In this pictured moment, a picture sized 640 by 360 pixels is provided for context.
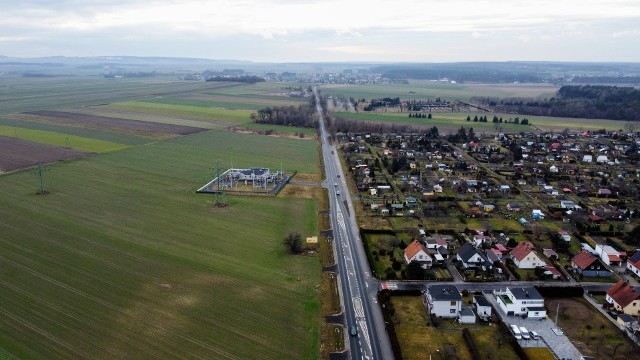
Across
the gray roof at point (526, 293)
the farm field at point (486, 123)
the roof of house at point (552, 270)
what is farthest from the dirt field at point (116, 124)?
the gray roof at point (526, 293)

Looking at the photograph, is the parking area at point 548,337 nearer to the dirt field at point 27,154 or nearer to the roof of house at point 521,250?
the roof of house at point 521,250

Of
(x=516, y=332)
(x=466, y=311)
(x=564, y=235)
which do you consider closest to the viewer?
(x=516, y=332)

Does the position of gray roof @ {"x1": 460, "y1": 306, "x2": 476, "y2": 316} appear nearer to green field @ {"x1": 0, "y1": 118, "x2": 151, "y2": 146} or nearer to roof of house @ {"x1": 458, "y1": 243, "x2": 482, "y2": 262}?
roof of house @ {"x1": 458, "y1": 243, "x2": 482, "y2": 262}

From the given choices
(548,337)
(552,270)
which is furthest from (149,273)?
(552,270)

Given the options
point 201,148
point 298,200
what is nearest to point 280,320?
point 298,200

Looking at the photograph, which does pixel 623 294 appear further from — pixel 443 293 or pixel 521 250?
pixel 443 293

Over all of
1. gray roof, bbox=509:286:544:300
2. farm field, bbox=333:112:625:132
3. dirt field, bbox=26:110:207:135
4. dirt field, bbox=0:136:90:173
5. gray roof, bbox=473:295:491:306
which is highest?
dirt field, bbox=26:110:207:135

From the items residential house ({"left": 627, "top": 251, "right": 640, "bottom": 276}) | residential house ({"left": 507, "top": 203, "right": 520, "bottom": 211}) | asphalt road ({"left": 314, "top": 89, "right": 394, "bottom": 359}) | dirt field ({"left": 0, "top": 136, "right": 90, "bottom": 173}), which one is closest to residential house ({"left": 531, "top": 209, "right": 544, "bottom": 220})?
residential house ({"left": 507, "top": 203, "right": 520, "bottom": 211})
